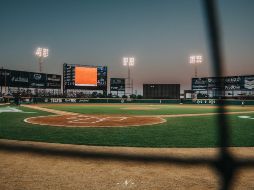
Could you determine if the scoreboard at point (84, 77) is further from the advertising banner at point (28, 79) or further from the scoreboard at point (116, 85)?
the scoreboard at point (116, 85)

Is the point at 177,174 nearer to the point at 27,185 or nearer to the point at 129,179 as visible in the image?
the point at 129,179

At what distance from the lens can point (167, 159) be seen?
508 centimetres

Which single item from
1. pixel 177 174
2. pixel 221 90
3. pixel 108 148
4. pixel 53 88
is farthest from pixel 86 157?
pixel 53 88

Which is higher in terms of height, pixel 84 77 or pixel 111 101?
pixel 84 77

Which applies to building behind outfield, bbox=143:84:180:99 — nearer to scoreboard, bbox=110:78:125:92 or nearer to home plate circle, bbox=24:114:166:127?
scoreboard, bbox=110:78:125:92

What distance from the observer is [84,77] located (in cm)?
4819

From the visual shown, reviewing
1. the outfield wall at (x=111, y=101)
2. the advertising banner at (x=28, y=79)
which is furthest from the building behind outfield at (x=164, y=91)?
the advertising banner at (x=28, y=79)

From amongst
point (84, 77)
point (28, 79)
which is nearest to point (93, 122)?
point (84, 77)

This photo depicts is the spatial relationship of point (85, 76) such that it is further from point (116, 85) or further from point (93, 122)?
point (93, 122)

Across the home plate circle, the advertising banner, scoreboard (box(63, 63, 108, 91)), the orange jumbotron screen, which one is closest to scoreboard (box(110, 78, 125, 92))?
scoreboard (box(63, 63, 108, 91))

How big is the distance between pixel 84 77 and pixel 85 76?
0.27 m

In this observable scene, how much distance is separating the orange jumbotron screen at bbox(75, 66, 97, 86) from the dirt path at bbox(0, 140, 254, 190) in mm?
42757

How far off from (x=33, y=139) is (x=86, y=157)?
9.29 feet

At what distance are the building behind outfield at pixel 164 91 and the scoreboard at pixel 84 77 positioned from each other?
11.0 meters
